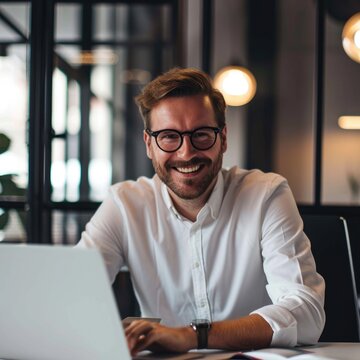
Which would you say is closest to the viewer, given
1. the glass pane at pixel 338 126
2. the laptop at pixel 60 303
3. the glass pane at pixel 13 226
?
the laptop at pixel 60 303

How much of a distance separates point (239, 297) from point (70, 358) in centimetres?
94

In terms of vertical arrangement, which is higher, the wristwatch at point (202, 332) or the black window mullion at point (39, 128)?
the black window mullion at point (39, 128)

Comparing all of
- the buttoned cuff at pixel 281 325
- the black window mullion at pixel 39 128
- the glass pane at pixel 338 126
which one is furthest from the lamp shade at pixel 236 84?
the buttoned cuff at pixel 281 325

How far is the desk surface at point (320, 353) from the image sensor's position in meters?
1.38

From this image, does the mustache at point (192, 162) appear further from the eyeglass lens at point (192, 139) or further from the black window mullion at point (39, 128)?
the black window mullion at point (39, 128)

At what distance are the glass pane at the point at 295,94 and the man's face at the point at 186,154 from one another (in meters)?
1.90

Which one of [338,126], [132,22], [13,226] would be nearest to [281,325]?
[338,126]

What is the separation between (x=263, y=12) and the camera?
4113 mm

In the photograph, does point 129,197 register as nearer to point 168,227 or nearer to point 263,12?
point 168,227

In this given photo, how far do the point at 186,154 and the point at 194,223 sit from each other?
0.23m

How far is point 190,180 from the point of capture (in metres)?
2.12

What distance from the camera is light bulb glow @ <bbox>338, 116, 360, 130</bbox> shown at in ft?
12.9

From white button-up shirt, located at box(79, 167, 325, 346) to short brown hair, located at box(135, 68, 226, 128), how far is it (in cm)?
24

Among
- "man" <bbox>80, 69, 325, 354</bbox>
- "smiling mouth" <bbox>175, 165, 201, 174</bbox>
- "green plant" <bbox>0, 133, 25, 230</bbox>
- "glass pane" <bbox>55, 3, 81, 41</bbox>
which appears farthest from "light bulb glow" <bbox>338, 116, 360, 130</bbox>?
"smiling mouth" <bbox>175, 165, 201, 174</bbox>
